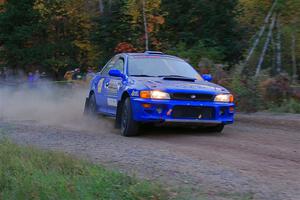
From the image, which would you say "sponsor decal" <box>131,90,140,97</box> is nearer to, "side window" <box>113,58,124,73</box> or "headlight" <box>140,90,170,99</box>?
"headlight" <box>140,90,170,99</box>

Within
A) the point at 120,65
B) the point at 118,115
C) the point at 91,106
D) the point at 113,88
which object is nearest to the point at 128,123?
the point at 118,115

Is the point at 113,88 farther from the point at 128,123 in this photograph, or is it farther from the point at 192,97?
the point at 192,97

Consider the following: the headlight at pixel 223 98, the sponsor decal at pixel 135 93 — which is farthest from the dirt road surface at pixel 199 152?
the sponsor decal at pixel 135 93

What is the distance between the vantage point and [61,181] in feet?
21.9

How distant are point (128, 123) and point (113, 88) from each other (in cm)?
140

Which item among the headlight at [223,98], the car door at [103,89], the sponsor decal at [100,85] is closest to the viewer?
the headlight at [223,98]

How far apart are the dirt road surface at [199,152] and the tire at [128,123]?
17cm

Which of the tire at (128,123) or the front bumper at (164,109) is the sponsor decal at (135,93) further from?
the tire at (128,123)

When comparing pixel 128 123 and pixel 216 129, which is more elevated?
pixel 128 123

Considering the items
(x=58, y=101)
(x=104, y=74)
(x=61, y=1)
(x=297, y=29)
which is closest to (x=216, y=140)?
(x=104, y=74)

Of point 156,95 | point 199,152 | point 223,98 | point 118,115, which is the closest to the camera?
point 199,152

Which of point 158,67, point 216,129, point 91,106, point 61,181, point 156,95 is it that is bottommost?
point 216,129

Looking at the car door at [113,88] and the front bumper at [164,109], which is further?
the car door at [113,88]

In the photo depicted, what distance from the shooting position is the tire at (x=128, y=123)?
1047 cm
